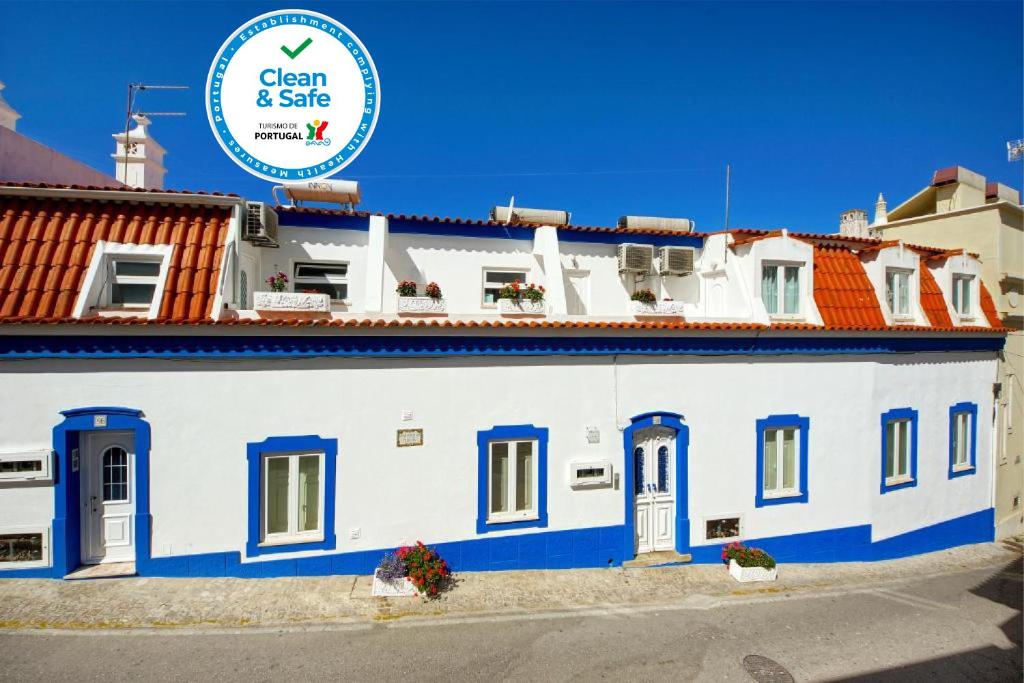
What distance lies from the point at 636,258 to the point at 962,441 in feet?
34.6

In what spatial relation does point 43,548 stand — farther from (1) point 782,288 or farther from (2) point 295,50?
(1) point 782,288

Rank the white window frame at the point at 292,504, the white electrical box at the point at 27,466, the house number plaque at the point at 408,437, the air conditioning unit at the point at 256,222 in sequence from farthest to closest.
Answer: the air conditioning unit at the point at 256,222 → the house number plaque at the point at 408,437 → the white window frame at the point at 292,504 → the white electrical box at the point at 27,466

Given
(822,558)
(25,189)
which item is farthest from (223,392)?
(822,558)

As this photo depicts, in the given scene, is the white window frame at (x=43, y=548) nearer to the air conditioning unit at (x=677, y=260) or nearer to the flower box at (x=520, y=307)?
the flower box at (x=520, y=307)

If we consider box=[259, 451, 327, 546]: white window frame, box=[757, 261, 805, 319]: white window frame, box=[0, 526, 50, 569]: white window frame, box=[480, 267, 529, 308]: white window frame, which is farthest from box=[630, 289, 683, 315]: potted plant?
box=[0, 526, 50, 569]: white window frame

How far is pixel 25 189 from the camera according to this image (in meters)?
8.85

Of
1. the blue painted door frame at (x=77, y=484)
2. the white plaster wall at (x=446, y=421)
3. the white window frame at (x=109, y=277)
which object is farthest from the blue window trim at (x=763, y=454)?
the white window frame at (x=109, y=277)

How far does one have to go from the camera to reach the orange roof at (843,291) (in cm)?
1189

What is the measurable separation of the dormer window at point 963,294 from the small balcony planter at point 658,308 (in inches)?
366

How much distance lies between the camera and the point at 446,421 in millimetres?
9453

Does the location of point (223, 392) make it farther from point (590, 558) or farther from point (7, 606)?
point (590, 558)

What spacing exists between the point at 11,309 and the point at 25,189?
242 cm

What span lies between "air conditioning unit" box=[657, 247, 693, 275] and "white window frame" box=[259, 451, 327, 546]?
880 cm

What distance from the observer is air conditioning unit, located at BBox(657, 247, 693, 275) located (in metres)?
12.2
